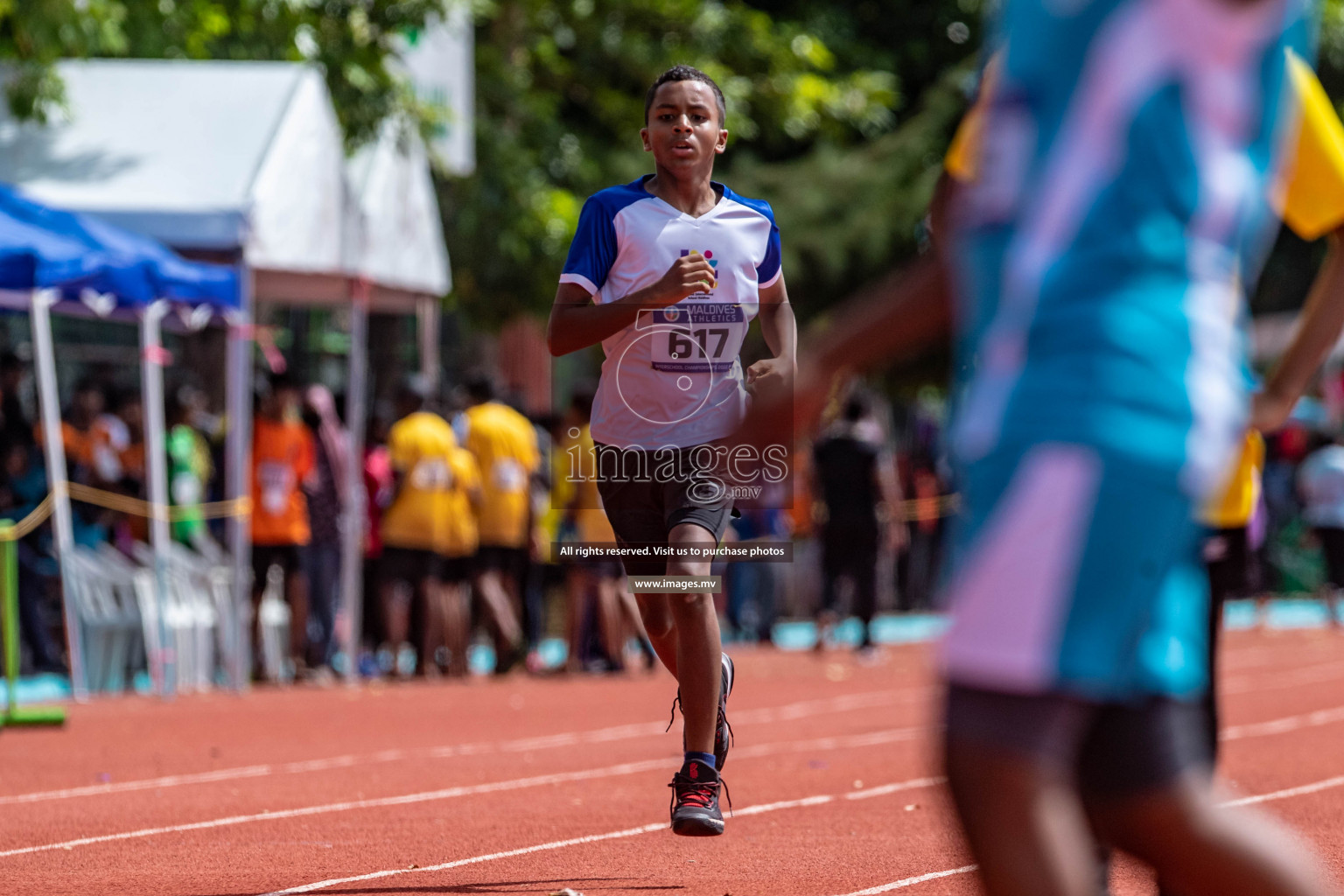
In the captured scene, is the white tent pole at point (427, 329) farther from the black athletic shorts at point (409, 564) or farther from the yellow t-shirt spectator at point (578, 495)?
the black athletic shorts at point (409, 564)

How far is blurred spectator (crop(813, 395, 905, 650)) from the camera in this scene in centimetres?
1753

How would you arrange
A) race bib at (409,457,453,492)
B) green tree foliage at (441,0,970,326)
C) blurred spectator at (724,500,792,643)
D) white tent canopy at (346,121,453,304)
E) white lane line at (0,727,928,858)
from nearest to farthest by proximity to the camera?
white lane line at (0,727,928,858)
race bib at (409,457,453,492)
white tent canopy at (346,121,453,304)
blurred spectator at (724,500,792,643)
green tree foliage at (441,0,970,326)

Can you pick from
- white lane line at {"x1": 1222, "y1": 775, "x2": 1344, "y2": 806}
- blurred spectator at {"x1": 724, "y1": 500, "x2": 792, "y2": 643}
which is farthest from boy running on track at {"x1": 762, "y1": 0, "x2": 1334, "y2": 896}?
blurred spectator at {"x1": 724, "y1": 500, "x2": 792, "y2": 643}

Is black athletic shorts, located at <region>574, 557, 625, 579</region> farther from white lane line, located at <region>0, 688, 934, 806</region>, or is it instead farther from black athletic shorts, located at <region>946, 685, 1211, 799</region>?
black athletic shorts, located at <region>946, 685, 1211, 799</region>

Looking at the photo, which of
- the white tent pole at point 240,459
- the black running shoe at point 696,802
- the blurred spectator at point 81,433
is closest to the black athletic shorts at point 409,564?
the white tent pole at point 240,459

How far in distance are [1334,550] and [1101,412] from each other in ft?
65.0

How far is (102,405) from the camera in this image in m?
15.8

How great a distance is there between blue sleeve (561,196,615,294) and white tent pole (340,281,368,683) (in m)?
9.11

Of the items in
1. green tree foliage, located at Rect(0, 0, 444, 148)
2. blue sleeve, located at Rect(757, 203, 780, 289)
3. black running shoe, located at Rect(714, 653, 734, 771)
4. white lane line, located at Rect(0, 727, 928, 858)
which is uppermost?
green tree foliage, located at Rect(0, 0, 444, 148)

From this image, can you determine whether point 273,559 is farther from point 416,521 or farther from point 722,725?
point 722,725

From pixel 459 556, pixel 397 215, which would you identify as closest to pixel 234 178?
pixel 397 215

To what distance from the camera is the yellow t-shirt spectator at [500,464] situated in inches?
602

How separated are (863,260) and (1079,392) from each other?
22133 millimetres

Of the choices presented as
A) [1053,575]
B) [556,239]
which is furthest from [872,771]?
[556,239]
